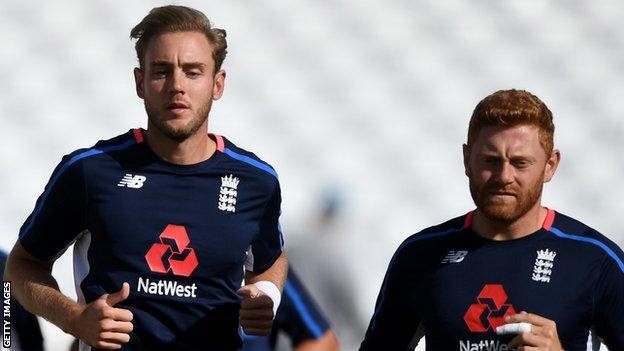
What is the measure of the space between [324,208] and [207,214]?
1874 mm

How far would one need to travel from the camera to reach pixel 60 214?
8.35ft

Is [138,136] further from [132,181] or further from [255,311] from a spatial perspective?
[255,311]

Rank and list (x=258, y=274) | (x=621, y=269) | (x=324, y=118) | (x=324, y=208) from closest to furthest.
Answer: (x=621, y=269) → (x=258, y=274) → (x=324, y=208) → (x=324, y=118)

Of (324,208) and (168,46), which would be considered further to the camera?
(324,208)

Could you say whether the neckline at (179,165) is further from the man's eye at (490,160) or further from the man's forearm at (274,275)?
the man's eye at (490,160)

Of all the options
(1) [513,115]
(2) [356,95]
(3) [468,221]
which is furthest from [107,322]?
(2) [356,95]

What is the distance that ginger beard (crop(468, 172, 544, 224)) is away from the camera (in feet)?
7.88

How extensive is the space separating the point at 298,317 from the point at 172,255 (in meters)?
1.01

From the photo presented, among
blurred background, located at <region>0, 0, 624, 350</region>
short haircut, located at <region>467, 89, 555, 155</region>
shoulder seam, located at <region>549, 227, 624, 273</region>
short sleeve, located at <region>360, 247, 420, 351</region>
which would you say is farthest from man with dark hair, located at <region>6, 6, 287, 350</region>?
blurred background, located at <region>0, 0, 624, 350</region>

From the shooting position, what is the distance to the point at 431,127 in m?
4.86

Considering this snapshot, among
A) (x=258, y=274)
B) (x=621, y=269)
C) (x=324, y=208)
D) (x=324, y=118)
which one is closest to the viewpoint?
(x=621, y=269)

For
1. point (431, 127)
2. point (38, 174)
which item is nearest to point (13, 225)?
point (38, 174)

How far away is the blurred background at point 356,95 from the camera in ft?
15.0

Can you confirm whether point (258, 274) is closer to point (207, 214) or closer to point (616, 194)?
point (207, 214)
